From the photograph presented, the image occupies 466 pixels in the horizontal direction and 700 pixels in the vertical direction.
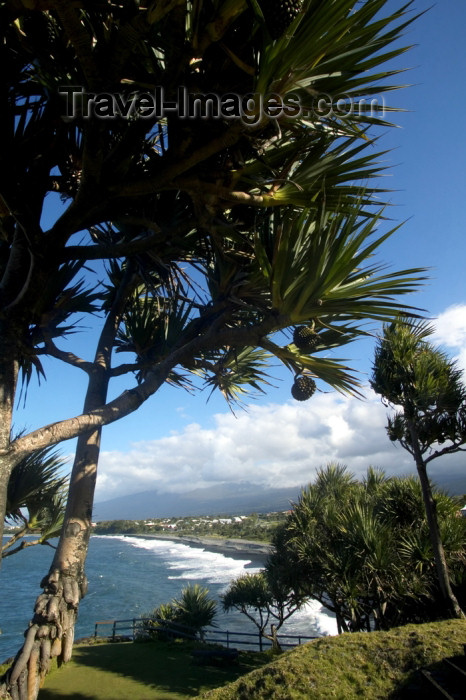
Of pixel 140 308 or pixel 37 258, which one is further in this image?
pixel 140 308

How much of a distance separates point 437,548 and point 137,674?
6784 millimetres

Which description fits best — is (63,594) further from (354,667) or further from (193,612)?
(193,612)

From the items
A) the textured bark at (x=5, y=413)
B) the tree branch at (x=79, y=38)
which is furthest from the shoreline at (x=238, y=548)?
the tree branch at (x=79, y=38)

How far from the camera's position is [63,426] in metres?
2.71

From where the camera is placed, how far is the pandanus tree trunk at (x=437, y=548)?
25.7ft

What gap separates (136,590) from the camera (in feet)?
149

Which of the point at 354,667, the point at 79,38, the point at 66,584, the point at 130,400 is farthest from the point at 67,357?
the point at 354,667

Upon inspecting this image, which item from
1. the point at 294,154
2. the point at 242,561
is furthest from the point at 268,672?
the point at 242,561

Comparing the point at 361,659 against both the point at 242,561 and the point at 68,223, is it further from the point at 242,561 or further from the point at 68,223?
the point at 242,561

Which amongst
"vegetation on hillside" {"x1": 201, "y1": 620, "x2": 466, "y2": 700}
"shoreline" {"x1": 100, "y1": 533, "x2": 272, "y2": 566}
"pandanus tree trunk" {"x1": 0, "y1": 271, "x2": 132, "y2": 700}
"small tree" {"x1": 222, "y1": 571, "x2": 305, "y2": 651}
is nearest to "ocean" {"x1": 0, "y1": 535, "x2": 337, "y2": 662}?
"shoreline" {"x1": 100, "y1": 533, "x2": 272, "y2": 566}

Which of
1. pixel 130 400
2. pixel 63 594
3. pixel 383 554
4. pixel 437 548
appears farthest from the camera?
pixel 383 554

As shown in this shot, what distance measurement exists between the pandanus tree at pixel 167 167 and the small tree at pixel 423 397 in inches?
228

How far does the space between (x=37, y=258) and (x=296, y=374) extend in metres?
2.33

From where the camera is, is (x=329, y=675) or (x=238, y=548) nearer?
(x=329, y=675)
